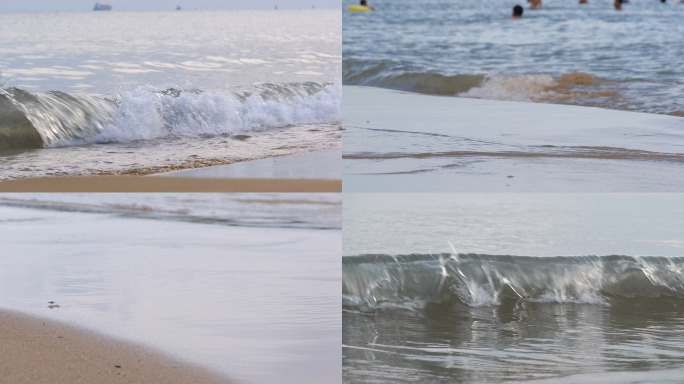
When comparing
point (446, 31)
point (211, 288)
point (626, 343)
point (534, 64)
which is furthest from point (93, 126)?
point (446, 31)

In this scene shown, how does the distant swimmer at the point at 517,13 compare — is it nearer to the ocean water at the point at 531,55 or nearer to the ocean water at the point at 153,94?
the ocean water at the point at 531,55

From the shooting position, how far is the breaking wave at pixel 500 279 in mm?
2227

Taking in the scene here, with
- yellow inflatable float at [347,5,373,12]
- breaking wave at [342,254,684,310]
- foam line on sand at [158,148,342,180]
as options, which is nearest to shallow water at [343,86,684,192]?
foam line on sand at [158,148,342,180]

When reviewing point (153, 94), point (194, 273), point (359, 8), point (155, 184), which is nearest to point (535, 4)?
point (359, 8)

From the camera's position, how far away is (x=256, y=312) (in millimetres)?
1910

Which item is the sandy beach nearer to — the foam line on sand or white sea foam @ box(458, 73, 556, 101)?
the foam line on sand

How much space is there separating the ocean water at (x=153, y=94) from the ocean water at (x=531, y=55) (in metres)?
0.63

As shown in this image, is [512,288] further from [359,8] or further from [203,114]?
[359,8]

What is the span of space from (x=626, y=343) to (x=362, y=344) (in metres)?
0.64

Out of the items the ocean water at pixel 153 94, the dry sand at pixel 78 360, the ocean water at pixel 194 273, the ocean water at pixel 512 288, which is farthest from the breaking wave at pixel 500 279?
the ocean water at pixel 153 94

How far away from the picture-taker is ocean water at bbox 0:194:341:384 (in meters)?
1.68

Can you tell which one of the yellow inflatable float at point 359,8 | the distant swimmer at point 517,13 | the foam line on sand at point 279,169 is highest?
the yellow inflatable float at point 359,8

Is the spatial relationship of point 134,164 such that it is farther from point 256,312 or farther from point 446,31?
point 446,31

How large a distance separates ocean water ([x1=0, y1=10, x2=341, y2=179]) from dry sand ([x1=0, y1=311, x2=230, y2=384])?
194cm
